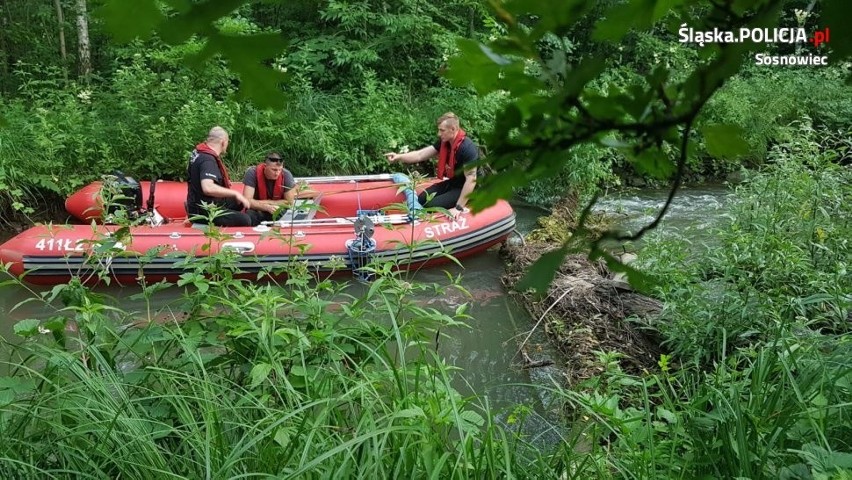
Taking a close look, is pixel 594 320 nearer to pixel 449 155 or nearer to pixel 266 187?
pixel 449 155

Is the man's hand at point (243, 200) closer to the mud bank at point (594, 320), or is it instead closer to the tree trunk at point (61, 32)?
the mud bank at point (594, 320)

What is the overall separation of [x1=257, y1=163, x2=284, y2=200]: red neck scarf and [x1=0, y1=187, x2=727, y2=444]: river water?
1216mm

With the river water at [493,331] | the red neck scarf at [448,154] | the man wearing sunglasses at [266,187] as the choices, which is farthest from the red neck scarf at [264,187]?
the red neck scarf at [448,154]

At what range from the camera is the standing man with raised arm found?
5523mm

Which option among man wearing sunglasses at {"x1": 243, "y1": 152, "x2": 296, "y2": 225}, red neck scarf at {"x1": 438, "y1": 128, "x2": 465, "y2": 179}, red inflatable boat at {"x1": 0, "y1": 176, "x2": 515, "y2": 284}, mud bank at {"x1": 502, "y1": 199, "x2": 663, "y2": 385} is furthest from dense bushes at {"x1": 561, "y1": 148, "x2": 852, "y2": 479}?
man wearing sunglasses at {"x1": 243, "y1": 152, "x2": 296, "y2": 225}

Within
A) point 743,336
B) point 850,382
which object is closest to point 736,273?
point 743,336

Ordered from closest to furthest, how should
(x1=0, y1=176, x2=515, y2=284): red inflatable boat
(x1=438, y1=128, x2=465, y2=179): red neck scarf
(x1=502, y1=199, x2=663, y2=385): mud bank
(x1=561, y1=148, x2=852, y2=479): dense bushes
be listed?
(x1=561, y1=148, x2=852, y2=479): dense bushes, (x1=502, y1=199, x2=663, y2=385): mud bank, (x1=0, y1=176, x2=515, y2=284): red inflatable boat, (x1=438, y1=128, x2=465, y2=179): red neck scarf

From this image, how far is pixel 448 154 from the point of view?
6430 mm

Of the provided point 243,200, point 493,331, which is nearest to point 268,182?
point 243,200

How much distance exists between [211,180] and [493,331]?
2.81 m

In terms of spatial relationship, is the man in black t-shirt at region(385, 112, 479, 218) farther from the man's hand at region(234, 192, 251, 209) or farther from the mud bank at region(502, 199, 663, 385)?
the man's hand at region(234, 192, 251, 209)

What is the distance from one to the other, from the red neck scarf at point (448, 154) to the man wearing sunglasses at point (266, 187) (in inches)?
59.5

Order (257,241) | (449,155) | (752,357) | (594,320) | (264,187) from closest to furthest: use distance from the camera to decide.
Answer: (752,357) → (594,320) → (257,241) → (264,187) → (449,155)

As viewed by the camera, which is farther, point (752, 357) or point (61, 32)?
point (61, 32)
